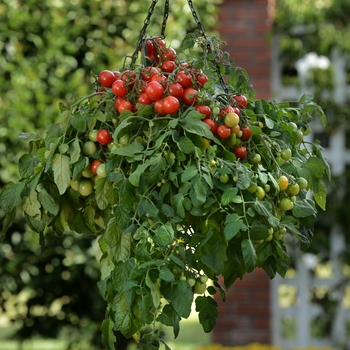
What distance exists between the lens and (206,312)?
1.13 metres

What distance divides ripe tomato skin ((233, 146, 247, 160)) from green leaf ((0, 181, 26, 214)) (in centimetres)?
38

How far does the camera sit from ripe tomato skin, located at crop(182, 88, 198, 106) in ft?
3.93

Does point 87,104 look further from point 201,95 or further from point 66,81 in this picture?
point 66,81

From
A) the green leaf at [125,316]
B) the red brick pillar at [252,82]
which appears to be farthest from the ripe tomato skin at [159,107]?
the red brick pillar at [252,82]

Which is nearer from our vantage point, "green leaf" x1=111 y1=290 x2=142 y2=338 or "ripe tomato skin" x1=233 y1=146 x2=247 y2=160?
"green leaf" x1=111 y1=290 x2=142 y2=338

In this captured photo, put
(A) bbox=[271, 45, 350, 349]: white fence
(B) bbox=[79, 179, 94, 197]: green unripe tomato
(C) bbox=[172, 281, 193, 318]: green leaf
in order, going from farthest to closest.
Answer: (A) bbox=[271, 45, 350, 349]: white fence < (B) bbox=[79, 179, 94, 197]: green unripe tomato < (C) bbox=[172, 281, 193, 318]: green leaf

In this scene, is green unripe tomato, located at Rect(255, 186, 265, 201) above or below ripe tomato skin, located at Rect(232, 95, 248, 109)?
below

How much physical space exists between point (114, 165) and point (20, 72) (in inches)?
73.8

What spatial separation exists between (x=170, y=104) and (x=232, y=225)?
23 centimetres

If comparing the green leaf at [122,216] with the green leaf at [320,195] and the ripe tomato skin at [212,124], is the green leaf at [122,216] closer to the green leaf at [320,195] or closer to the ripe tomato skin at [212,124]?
the ripe tomato skin at [212,124]

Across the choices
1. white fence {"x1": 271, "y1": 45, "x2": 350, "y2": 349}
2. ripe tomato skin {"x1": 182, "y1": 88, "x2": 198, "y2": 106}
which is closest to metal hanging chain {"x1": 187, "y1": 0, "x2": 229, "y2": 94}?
ripe tomato skin {"x1": 182, "y1": 88, "x2": 198, "y2": 106}

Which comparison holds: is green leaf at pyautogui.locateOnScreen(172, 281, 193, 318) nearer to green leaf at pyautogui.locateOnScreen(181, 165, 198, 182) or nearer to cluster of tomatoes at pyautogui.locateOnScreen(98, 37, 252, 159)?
green leaf at pyautogui.locateOnScreen(181, 165, 198, 182)

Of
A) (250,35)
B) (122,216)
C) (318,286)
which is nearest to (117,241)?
(122,216)

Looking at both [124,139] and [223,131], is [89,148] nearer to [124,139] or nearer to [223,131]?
[124,139]
